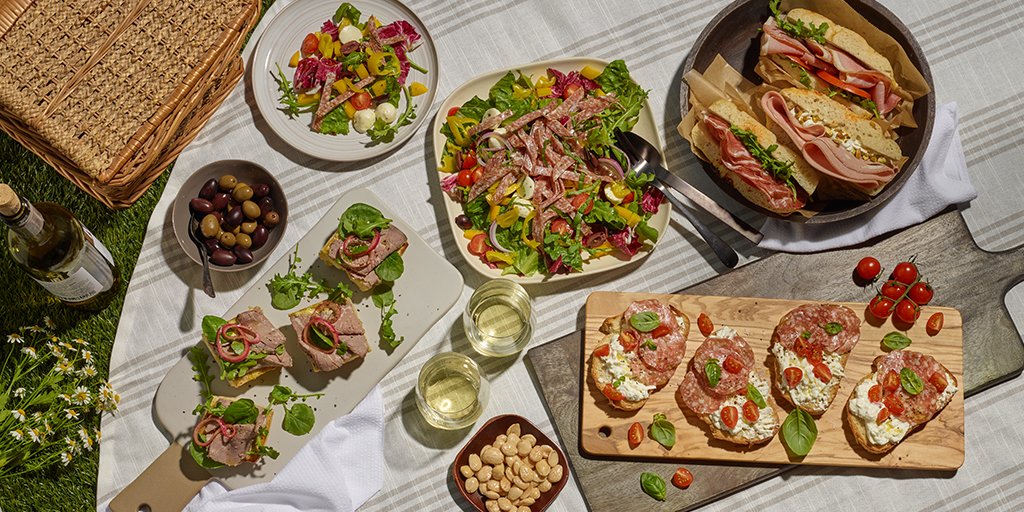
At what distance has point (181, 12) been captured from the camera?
3160 millimetres

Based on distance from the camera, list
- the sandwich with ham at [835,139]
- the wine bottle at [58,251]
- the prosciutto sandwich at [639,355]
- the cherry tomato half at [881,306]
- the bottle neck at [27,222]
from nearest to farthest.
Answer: the bottle neck at [27,222] → the wine bottle at [58,251] → the sandwich with ham at [835,139] → the prosciutto sandwich at [639,355] → the cherry tomato half at [881,306]

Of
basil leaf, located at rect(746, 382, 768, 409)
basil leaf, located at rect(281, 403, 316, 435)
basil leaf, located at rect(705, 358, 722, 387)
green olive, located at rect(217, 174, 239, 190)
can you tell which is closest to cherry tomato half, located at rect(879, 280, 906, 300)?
basil leaf, located at rect(746, 382, 768, 409)

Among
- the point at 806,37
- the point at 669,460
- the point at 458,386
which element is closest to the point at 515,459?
the point at 458,386

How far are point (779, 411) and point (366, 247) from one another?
1.86 meters

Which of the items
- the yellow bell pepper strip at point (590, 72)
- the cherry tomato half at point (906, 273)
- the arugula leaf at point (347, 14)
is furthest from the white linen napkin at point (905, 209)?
the arugula leaf at point (347, 14)

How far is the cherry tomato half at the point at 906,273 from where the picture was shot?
341 centimetres

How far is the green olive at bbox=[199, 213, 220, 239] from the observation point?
3314mm

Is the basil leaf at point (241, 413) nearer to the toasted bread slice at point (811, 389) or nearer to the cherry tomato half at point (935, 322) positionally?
the toasted bread slice at point (811, 389)

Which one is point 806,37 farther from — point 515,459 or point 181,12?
point 181,12

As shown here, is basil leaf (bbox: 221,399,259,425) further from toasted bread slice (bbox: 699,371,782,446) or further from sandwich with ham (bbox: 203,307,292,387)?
toasted bread slice (bbox: 699,371,782,446)

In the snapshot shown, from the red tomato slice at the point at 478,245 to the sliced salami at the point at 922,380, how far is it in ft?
5.69

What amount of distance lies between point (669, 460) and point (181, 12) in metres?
2.68

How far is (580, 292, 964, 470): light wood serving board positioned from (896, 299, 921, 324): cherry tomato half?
2.0 inches

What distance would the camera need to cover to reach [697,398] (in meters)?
3.35
